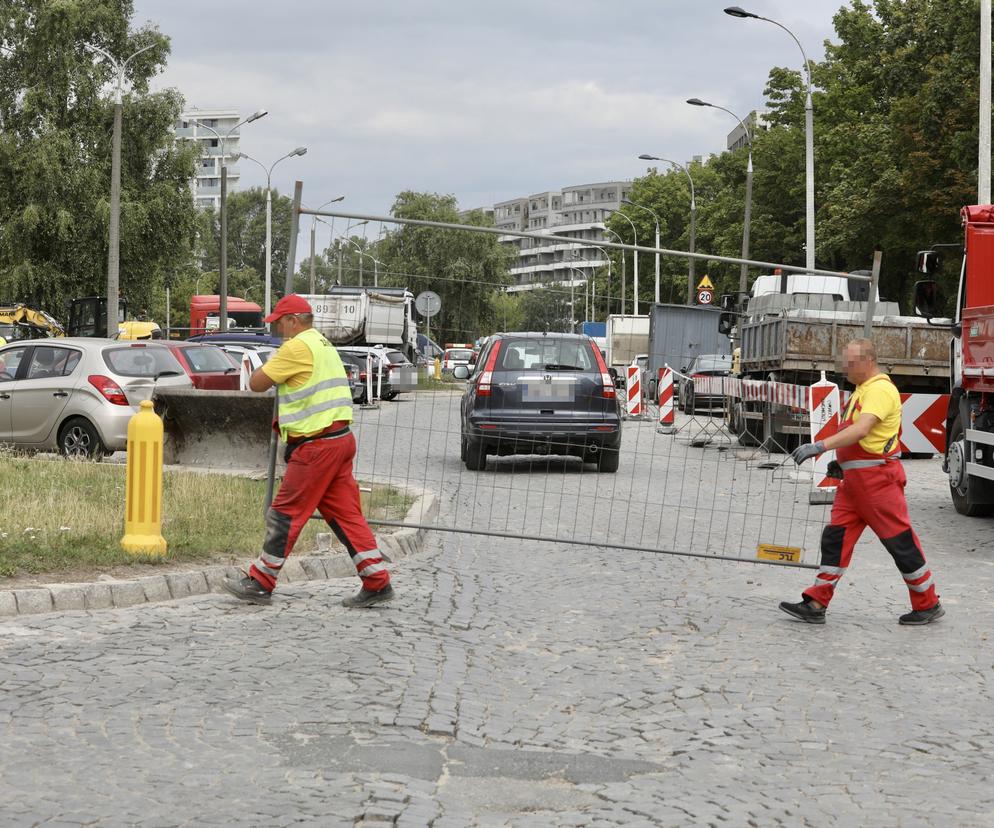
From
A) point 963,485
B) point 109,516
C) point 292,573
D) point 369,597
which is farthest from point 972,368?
point 109,516

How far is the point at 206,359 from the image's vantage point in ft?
69.1

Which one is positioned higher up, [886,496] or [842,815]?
[886,496]

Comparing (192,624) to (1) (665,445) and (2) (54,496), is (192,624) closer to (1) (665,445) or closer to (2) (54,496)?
(2) (54,496)

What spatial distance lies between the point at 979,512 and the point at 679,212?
3083 inches

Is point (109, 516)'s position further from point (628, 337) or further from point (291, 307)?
point (628, 337)

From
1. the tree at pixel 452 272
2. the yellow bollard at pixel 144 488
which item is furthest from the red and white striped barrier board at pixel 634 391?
the yellow bollard at pixel 144 488

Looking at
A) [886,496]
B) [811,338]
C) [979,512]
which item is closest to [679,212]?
[811,338]

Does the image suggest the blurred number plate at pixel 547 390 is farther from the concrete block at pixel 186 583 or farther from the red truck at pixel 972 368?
the concrete block at pixel 186 583

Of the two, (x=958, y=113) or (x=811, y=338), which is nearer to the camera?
(x=811, y=338)

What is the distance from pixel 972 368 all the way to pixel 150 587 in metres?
→ 8.36

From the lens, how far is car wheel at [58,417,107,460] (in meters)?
17.5

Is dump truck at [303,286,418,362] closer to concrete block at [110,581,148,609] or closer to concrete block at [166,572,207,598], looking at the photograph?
concrete block at [166,572,207,598]

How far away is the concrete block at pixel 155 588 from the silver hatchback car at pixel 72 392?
866 cm

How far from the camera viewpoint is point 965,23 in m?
38.2
